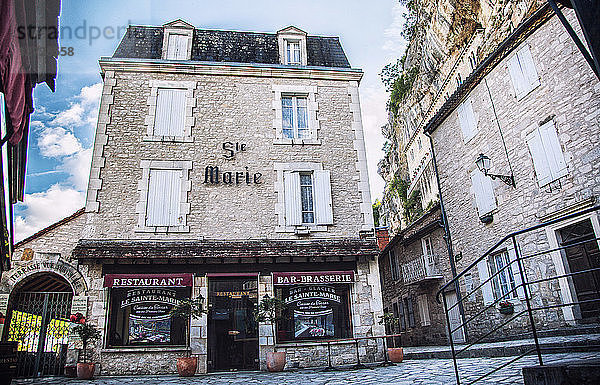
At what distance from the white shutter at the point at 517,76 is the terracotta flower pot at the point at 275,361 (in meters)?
10.1

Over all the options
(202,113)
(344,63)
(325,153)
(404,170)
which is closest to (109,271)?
(202,113)

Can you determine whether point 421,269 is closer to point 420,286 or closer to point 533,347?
point 420,286

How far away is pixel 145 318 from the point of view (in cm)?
991

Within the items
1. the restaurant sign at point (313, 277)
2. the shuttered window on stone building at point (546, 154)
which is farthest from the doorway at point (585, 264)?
the restaurant sign at point (313, 277)

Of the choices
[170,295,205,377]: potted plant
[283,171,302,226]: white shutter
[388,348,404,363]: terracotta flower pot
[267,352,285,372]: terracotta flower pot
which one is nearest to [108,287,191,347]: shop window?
[170,295,205,377]: potted plant

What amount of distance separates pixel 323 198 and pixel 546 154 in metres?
6.25

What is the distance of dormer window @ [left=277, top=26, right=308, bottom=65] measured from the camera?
527 inches

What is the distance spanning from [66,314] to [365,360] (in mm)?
7850

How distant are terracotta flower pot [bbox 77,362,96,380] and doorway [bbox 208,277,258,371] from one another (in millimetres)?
2641

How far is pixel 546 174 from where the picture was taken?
10.8 meters

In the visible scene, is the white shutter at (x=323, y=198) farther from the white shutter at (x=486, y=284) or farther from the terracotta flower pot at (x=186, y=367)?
the white shutter at (x=486, y=284)

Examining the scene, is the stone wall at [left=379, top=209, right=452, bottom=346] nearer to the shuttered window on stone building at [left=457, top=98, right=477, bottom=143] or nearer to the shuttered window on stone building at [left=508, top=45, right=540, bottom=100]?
the shuttered window on stone building at [left=457, top=98, right=477, bottom=143]

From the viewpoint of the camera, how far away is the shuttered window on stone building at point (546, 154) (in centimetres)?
1042

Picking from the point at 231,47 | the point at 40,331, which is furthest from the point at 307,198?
the point at 40,331
